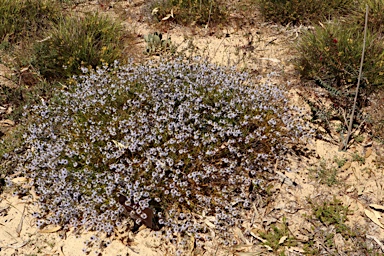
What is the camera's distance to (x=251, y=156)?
3.85m

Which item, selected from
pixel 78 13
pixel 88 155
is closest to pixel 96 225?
pixel 88 155

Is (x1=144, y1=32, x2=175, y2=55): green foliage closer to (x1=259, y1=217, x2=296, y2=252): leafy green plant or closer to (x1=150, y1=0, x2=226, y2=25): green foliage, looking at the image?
(x1=150, y1=0, x2=226, y2=25): green foliage

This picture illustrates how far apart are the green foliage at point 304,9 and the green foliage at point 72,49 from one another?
2.44 metres

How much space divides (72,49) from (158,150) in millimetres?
2232

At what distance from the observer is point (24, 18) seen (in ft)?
18.3

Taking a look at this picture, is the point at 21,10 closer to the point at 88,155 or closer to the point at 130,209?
the point at 88,155

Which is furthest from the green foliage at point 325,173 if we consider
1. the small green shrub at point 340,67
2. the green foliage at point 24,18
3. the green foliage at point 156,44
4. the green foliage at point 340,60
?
the green foliage at point 24,18

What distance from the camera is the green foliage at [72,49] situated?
493cm

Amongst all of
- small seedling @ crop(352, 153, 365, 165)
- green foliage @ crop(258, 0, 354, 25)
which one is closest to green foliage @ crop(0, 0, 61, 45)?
green foliage @ crop(258, 0, 354, 25)

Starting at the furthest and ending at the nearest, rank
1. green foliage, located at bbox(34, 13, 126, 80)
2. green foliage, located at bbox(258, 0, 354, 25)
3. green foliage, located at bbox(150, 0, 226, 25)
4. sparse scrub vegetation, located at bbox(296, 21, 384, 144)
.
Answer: green foliage, located at bbox(150, 0, 226, 25) < green foliage, located at bbox(258, 0, 354, 25) < green foliage, located at bbox(34, 13, 126, 80) < sparse scrub vegetation, located at bbox(296, 21, 384, 144)

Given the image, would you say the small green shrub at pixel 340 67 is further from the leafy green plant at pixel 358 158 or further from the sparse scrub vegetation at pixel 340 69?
the leafy green plant at pixel 358 158

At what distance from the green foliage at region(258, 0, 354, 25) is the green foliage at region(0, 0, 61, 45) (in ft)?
10.8

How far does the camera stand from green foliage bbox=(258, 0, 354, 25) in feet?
18.2

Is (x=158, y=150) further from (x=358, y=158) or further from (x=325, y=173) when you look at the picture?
(x=358, y=158)
